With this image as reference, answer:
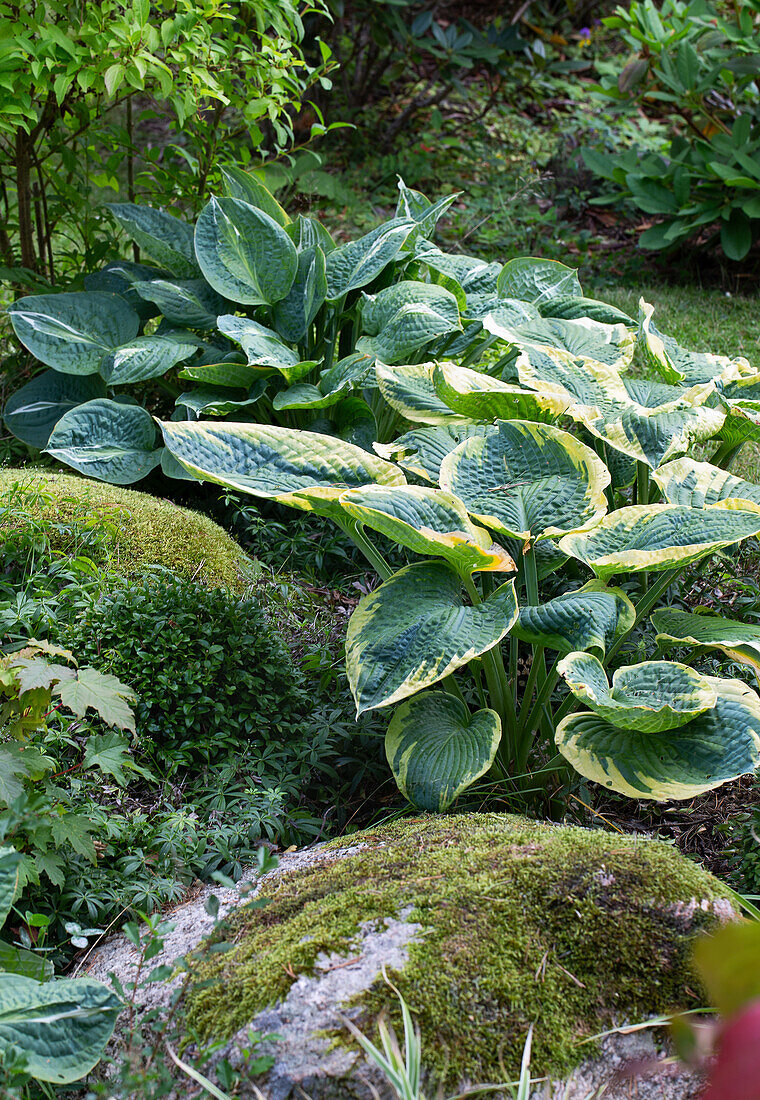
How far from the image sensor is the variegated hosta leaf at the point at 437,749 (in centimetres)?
167

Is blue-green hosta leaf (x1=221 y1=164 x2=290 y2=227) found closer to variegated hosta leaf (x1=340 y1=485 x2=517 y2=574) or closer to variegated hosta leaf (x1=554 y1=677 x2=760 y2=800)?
variegated hosta leaf (x1=340 y1=485 x2=517 y2=574)

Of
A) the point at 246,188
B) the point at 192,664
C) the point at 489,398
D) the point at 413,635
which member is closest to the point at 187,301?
the point at 246,188

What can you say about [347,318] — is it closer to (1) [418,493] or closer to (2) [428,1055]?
(1) [418,493]

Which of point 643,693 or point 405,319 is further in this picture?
point 405,319

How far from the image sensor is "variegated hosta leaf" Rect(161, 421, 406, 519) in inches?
67.2

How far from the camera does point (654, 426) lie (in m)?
2.23

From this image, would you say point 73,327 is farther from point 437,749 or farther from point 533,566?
point 437,749

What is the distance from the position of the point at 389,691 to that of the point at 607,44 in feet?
29.4

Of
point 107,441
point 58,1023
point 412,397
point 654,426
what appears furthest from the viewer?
point 107,441

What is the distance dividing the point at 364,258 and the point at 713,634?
1.83 m

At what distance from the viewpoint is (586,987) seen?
1.17 metres

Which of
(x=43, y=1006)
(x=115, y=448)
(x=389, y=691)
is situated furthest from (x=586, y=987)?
(x=115, y=448)

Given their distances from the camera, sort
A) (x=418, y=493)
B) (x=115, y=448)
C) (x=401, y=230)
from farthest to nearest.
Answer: (x=401, y=230) < (x=115, y=448) < (x=418, y=493)

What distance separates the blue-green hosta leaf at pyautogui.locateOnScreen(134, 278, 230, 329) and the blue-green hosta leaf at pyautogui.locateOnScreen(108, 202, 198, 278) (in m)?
0.08
